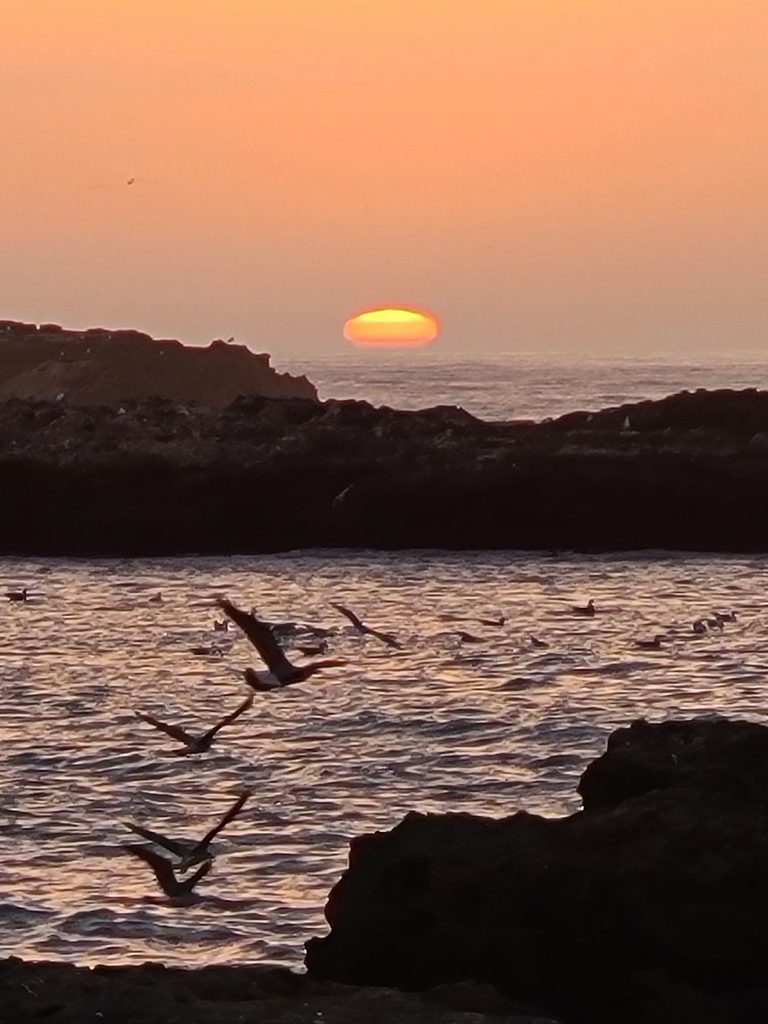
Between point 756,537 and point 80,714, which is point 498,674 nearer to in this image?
point 80,714

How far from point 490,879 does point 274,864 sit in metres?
5.29

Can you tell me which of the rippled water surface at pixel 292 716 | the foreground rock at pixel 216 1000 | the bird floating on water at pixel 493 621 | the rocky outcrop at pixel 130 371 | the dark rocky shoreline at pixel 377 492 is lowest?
the rippled water surface at pixel 292 716

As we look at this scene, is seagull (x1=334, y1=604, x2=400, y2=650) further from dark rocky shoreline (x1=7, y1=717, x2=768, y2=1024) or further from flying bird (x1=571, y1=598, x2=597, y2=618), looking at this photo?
dark rocky shoreline (x1=7, y1=717, x2=768, y2=1024)

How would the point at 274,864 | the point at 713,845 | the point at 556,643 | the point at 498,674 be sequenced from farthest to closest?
the point at 556,643
the point at 498,674
the point at 274,864
the point at 713,845

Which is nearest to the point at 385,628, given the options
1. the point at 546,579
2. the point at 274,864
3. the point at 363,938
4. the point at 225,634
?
the point at 225,634

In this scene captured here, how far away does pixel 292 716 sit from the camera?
21031 millimetres

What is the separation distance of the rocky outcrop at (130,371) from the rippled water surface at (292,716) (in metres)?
52.0

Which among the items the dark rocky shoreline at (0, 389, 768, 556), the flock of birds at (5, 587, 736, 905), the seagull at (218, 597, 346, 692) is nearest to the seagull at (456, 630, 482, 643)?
the flock of birds at (5, 587, 736, 905)

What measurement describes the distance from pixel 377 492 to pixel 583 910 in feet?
115

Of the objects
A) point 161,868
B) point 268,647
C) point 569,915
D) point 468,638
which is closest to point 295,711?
point 268,647

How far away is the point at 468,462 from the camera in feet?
148

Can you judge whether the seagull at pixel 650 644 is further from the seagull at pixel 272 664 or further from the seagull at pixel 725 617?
the seagull at pixel 272 664

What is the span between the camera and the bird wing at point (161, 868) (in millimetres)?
11148

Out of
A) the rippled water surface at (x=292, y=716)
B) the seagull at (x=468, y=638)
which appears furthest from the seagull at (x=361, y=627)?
the seagull at (x=468, y=638)
